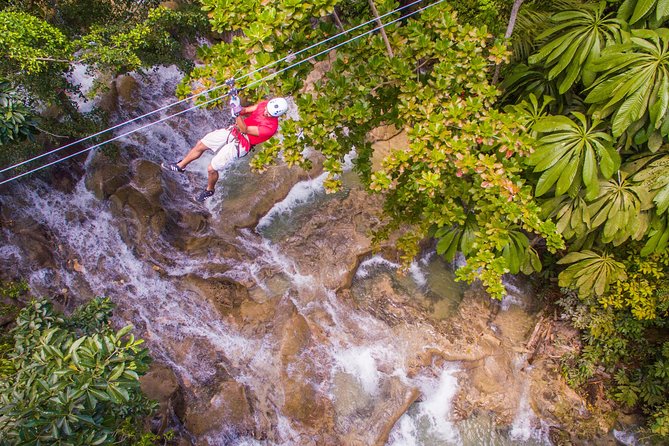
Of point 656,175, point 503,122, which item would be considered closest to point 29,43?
point 503,122

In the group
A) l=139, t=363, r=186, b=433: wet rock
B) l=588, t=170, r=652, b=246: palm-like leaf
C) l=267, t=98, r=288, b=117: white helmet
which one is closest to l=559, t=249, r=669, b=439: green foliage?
l=588, t=170, r=652, b=246: palm-like leaf

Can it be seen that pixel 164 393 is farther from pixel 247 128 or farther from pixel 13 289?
pixel 247 128

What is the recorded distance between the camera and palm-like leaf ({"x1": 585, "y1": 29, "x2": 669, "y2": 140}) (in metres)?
3.40

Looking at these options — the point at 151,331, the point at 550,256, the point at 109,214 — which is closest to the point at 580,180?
the point at 550,256

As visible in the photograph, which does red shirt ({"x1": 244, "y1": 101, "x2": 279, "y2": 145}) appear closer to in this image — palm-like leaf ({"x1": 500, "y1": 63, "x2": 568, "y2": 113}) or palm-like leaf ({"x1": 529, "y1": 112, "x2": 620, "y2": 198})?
palm-like leaf ({"x1": 529, "y1": 112, "x2": 620, "y2": 198})

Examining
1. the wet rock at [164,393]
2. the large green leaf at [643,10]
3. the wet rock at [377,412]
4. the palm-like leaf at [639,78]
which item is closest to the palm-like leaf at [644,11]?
the large green leaf at [643,10]

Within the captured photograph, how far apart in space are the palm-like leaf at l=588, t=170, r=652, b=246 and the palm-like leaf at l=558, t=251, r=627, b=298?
1.99 ft

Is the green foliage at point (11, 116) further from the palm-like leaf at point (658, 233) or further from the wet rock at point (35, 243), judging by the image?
the palm-like leaf at point (658, 233)

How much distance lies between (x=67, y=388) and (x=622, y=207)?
15.3 feet

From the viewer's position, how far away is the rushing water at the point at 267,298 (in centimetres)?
545

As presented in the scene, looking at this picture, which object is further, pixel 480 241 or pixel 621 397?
pixel 621 397

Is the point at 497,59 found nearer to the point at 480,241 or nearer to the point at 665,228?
the point at 480,241

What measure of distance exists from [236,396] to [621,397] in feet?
15.6

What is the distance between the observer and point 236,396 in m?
5.35
